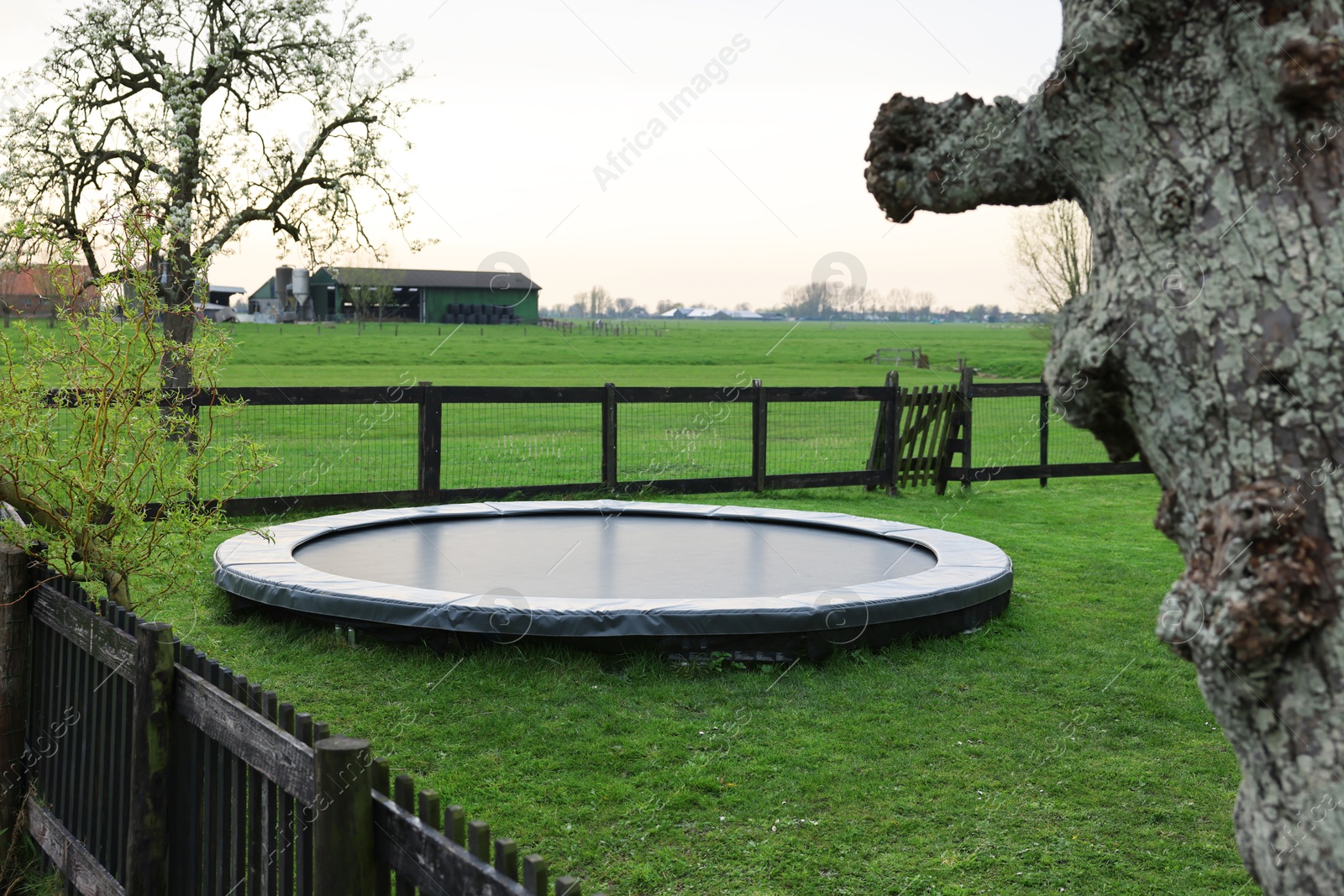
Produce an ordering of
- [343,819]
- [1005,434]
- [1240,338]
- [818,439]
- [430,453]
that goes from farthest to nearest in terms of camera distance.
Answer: [1005,434] → [818,439] → [430,453] → [343,819] → [1240,338]

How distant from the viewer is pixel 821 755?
4.23m

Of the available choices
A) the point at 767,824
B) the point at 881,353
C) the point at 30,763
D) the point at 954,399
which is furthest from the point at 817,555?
the point at 881,353

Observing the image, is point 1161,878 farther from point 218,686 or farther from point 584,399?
point 584,399

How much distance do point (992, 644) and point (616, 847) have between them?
3090mm

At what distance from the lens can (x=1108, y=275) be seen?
1461mm

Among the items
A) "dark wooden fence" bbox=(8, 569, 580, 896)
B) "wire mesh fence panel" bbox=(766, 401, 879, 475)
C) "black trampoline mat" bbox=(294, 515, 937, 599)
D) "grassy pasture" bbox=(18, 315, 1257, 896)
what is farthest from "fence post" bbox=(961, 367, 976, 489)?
"dark wooden fence" bbox=(8, 569, 580, 896)

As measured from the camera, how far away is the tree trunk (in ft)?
4.20

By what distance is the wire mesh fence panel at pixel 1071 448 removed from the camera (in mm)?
19188

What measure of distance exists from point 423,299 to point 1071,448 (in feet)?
179

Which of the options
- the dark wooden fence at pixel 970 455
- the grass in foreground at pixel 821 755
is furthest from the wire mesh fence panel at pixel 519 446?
the grass in foreground at pixel 821 755

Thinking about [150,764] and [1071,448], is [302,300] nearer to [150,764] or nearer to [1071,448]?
[1071,448]

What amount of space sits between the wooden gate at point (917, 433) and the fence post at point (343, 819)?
35.1 feet

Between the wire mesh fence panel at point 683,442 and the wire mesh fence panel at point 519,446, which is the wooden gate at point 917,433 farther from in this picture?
the wire mesh fence panel at point 519,446

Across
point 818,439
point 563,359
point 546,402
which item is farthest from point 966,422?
point 563,359
